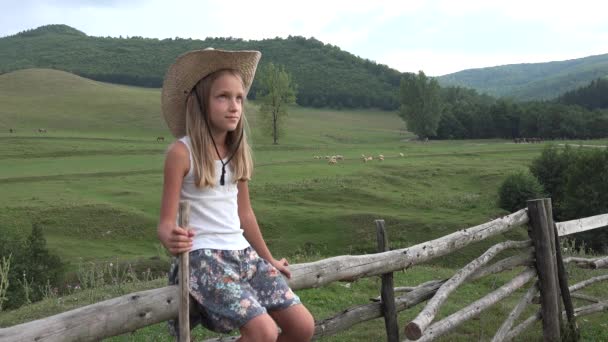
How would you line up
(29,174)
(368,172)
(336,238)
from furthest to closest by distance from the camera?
(368,172)
(29,174)
(336,238)

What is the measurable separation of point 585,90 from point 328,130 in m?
60.6

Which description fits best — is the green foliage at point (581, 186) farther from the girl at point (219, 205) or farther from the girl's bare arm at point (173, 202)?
the girl's bare arm at point (173, 202)

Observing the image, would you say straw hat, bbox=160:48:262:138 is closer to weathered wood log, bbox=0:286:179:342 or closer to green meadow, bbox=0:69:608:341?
weathered wood log, bbox=0:286:179:342

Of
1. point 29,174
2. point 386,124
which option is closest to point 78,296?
point 29,174

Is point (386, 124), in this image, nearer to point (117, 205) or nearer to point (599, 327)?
point (117, 205)

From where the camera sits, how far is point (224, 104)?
3.32 meters

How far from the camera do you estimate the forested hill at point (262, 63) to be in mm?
129125

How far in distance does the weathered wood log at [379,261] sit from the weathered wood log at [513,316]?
751 millimetres

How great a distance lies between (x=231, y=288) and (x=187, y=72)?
46.9 inches

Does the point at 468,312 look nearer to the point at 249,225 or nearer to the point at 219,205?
the point at 249,225

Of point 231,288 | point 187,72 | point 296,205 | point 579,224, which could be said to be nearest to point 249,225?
point 231,288

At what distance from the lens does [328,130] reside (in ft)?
296

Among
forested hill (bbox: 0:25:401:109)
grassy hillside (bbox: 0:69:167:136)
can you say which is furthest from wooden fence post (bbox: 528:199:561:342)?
forested hill (bbox: 0:25:401:109)

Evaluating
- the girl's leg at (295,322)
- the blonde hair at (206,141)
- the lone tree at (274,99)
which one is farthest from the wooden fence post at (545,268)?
the lone tree at (274,99)
